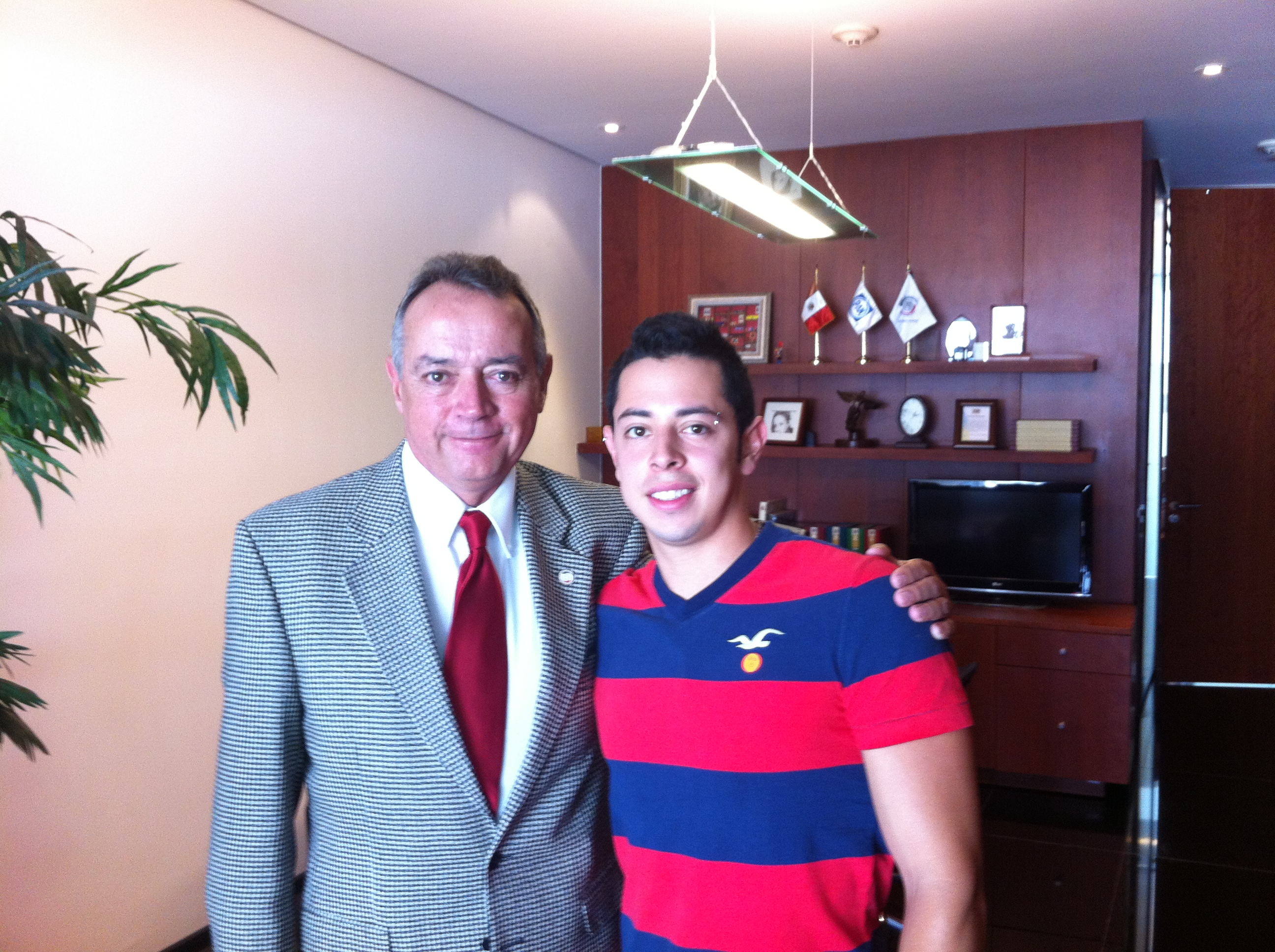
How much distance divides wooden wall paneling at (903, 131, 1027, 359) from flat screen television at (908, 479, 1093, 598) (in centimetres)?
72

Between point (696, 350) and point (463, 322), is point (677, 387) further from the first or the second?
point (463, 322)

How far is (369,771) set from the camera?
146 cm

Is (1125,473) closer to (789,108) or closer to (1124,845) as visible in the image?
(1124,845)

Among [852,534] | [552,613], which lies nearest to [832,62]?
[852,534]

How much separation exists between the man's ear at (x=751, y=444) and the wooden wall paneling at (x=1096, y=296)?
152 inches

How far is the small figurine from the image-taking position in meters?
5.20

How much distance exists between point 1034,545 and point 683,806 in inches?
152

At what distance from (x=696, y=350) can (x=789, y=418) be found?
4071 millimetres

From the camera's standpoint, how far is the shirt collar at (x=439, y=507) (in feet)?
5.18

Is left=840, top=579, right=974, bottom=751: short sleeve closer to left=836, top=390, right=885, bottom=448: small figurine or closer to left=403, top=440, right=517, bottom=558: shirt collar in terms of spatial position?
left=403, top=440, right=517, bottom=558: shirt collar

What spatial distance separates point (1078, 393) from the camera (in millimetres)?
4941

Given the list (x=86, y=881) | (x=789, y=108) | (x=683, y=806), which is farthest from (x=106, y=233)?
(x=789, y=108)

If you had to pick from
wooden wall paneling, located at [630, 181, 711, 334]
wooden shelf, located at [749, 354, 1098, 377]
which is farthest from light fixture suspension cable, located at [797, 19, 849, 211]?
wooden shelf, located at [749, 354, 1098, 377]

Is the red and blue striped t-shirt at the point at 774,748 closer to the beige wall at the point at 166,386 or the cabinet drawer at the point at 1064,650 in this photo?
the beige wall at the point at 166,386
